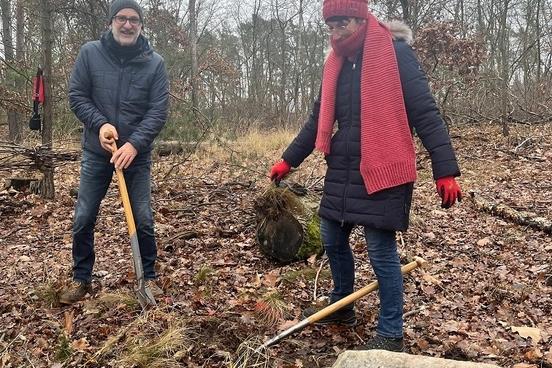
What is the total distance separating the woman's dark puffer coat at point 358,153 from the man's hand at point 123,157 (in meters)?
1.38

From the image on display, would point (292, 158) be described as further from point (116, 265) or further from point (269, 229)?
point (116, 265)

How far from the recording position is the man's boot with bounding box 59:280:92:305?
3.93m

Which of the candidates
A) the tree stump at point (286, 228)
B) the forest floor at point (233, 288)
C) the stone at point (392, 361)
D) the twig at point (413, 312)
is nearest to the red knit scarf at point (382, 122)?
the stone at point (392, 361)

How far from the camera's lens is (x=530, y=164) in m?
9.77

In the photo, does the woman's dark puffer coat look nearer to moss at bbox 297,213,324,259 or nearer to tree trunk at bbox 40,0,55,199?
moss at bbox 297,213,324,259

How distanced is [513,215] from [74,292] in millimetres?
5024

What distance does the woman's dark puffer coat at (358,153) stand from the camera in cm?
288

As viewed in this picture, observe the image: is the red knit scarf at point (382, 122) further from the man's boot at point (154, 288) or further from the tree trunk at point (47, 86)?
the tree trunk at point (47, 86)

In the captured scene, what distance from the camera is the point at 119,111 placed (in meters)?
3.83

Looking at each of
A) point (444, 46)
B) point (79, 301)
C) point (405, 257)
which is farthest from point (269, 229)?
point (444, 46)

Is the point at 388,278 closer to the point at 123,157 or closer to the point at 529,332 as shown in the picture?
the point at 529,332

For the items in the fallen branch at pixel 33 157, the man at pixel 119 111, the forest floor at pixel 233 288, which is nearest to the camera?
the forest floor at pixel 233 288

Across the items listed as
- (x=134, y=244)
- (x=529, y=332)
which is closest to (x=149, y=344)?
(x=134, y=244)

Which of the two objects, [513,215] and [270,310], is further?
[513,215]
